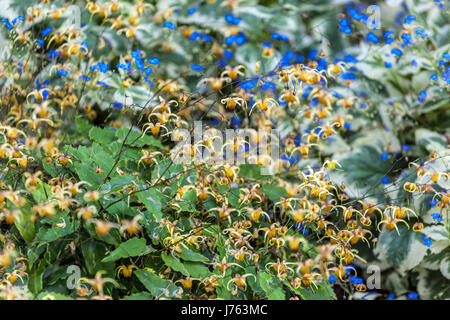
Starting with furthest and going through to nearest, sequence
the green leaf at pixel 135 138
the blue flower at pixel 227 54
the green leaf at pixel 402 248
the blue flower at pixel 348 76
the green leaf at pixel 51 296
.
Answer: the blue flower at pixel 227 54, the blue flower at pixel 348 76, the green leaf at pixel 402 248, the green leaf at pixel 135 138, the green leaf at pixel 51 296

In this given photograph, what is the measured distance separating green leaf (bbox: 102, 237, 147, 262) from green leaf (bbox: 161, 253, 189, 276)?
83 mm

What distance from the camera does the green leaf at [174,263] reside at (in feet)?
5.62

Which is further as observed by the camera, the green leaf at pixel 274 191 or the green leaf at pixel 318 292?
the green leaf at pixel 274 191

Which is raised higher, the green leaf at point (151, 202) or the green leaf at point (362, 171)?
the green leaf at point (151, 202)

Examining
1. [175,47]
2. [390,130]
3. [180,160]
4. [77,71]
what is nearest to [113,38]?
[175,47]

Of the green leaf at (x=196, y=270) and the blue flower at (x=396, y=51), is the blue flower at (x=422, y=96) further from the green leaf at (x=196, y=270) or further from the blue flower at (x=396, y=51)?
the green leaf at (x=196, y=270)

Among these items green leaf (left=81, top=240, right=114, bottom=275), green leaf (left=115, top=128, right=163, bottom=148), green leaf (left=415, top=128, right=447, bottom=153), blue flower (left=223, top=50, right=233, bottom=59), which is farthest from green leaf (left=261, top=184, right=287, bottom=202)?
blue flower (left=223, top=50, right=233, bottom=59)

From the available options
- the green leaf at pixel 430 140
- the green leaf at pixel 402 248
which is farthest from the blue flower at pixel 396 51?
the green leaf at pixel 402 248

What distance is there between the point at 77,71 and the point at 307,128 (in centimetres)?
130

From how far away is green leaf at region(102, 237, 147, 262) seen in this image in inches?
64.0

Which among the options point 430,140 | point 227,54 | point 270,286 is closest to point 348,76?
point 430,140

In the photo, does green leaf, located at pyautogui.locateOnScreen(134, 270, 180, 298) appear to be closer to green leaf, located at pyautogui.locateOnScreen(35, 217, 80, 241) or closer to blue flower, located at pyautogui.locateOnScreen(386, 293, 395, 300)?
green leaf, located at pyautogui.locateOnScreen(35, 217, 80, 241)

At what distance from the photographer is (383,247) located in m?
2.51

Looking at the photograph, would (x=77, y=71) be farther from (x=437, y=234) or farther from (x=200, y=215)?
(x=437, y=234)
